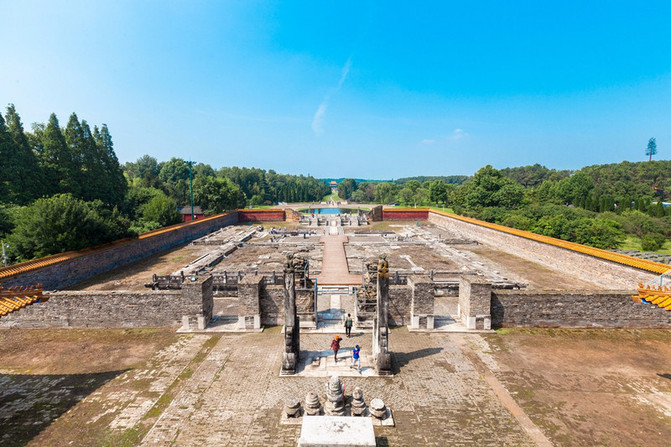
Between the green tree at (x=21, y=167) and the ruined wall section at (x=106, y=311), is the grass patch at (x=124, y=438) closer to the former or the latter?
the ruined wall section at (x=106, y=311)

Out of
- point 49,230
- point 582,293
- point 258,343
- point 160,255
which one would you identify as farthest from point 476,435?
point 160,255

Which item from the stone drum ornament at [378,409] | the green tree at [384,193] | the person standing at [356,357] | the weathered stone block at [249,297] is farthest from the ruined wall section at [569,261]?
the green tree at [384,193]

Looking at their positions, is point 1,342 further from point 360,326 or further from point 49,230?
point 360,326

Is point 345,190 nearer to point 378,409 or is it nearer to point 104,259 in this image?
point 104,259

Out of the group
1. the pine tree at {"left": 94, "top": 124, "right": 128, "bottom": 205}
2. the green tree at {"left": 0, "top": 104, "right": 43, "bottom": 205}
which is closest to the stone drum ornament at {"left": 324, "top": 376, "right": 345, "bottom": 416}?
the green tree at {"left": 0, "top": 104, "right": 43, "bottom": 205}

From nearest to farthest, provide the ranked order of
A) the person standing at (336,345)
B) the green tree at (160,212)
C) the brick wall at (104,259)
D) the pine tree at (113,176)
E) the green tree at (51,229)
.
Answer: the person standing at (336,345) < the brick wall at (104,259) < the green tree at (51,229) < the green tree at (160,212) < the pine tree at (113,176)
